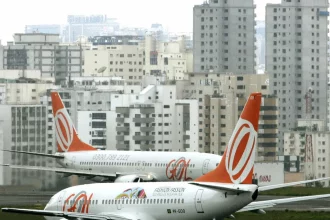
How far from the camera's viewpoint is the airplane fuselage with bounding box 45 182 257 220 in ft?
148

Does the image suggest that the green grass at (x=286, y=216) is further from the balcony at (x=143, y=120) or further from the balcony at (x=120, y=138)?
the balcony at (x=143, y=120)

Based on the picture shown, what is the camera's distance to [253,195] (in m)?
44.7

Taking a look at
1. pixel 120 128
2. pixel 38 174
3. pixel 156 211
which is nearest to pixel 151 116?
pixel 120 128

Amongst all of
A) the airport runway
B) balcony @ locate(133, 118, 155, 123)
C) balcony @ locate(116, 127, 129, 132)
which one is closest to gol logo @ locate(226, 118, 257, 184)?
the airport runway

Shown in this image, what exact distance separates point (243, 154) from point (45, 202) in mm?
29626

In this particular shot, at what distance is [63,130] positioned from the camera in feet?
283

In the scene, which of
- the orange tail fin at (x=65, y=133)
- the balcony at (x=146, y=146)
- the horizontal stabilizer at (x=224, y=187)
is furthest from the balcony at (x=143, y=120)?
the horizontal stabilizer at (x=224, y=187)

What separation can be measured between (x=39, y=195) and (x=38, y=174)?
9045mm

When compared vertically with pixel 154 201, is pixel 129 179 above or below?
below

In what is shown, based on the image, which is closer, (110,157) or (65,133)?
(110,157)

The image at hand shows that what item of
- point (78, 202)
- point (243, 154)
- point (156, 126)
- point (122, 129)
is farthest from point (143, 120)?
point (243, 154)

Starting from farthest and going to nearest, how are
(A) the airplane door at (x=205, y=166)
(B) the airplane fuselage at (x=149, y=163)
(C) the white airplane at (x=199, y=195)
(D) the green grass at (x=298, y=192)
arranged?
(D) the green grass at (x=298, y=192), (B) the airplane fuselage at (x=149, y=163), (A) the airplane door at (x=205, y=166), (C) the white airplane at (x=199, y=195)

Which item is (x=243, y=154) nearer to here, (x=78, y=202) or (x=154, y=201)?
(x=154, y=201)

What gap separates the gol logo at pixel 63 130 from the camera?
85750 mm
